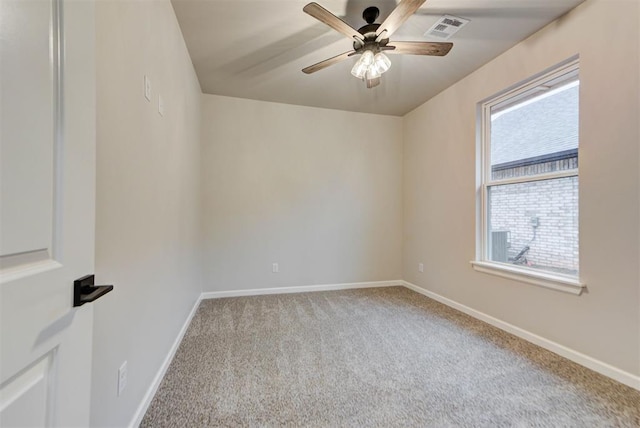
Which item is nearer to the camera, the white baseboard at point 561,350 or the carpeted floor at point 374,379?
the carpeted floor at point 374,379

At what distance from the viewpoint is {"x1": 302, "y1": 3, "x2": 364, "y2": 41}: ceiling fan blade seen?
1.55 m

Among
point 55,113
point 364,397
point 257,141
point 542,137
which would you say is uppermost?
point 257,141

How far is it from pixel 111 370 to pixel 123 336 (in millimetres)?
140

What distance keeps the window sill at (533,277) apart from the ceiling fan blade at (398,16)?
2.13m

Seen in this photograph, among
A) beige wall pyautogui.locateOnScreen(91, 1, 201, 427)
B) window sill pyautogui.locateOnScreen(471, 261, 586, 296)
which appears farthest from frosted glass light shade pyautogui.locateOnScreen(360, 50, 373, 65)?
window sill pyautogui.locateOnScreen(471, 261, 586, 296)

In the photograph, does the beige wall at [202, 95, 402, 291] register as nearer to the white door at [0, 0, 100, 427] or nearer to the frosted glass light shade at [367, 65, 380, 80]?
the frosted glass light shade at [367, 65, 380, 80]

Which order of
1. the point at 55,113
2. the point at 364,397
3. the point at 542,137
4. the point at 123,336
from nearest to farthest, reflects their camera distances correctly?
1. the point at 55,113
2. the point at 123,336
3. the point at 364,397
4. the point at 542,137

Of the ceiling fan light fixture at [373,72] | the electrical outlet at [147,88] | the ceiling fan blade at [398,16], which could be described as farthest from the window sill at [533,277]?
the electrical outlet at [147,88]

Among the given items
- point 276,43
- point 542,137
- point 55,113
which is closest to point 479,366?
point 542,137

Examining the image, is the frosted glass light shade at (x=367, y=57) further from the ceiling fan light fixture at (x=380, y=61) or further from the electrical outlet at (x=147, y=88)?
the electrical outlet at (x=147, y=88)

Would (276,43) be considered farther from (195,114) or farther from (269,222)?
(269,222)

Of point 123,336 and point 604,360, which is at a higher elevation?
point 123,336

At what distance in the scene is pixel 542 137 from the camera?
2262 mm

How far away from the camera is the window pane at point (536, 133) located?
2061 millimetres
